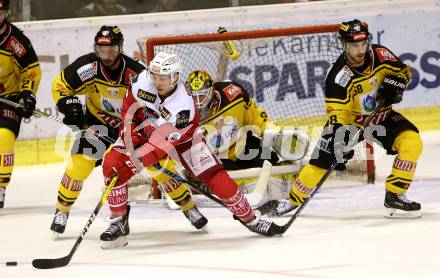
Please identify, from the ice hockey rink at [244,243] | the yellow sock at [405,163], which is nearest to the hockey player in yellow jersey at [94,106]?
the ice hockey rink at [244,243]

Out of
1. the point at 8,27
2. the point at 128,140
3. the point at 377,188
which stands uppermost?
the point at 8,27

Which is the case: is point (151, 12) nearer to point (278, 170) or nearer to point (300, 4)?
point (300, 4)

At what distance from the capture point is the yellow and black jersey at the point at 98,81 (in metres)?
5.59

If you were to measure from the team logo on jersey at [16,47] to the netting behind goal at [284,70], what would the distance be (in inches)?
36.2

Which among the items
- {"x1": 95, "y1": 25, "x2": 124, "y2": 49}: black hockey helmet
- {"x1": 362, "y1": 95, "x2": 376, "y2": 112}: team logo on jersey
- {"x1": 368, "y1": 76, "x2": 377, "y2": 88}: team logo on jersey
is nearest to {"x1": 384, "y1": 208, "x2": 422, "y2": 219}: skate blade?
{"x1": 362, "y1": 95, "x2": 376, "y2": 112}: team logo on jersey

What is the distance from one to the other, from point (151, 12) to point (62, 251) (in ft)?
11.3

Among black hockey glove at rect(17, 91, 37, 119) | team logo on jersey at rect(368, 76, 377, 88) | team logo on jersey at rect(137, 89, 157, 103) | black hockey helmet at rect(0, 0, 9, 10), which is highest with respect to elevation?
black hockey helmet at rect(0, 0, 9, 10)

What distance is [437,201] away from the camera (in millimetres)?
5945

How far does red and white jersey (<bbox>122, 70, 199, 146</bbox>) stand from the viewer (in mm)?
4859

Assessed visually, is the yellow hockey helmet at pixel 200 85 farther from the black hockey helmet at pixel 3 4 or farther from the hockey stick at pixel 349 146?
the black hockey helmet at pixel 3 4

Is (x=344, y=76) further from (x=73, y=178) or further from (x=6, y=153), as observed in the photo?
(x=6, y=153)

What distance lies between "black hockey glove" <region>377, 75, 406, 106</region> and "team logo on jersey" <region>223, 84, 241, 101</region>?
1.02 m

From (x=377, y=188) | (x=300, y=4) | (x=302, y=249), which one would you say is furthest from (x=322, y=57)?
(x=302, y=249)

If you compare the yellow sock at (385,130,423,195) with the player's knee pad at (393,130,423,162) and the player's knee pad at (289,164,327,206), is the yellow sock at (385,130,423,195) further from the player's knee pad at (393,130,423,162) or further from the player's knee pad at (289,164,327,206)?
the player's knee pad at (289,164,327,206)
